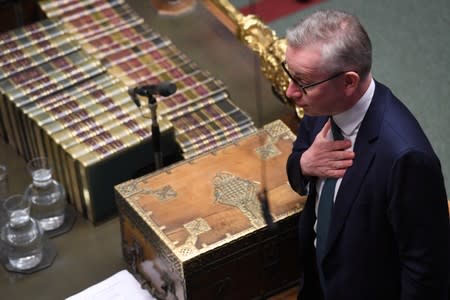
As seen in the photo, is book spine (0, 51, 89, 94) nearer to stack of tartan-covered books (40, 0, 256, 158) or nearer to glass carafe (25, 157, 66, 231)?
stack of tartan-covered books (40, 0, 256, 158)

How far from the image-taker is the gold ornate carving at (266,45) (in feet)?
11.5

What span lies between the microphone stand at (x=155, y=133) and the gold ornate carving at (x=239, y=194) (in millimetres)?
223

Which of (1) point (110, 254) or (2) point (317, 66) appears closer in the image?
(2) point (317, 66)

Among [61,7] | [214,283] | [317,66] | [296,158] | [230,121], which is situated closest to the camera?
[317,66]

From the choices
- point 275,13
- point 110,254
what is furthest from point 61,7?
point 110,254

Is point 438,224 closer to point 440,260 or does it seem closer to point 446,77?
point 440,260

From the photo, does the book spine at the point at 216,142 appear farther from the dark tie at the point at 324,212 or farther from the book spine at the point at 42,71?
the dark tie at the point at 324,212

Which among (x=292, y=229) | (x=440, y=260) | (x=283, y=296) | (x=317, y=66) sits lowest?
(x=283, y=296)

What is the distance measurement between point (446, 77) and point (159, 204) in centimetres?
124

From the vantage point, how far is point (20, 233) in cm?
315

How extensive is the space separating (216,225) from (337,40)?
81cm

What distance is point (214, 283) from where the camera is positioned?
2.93 meters

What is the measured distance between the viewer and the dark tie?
2594mm

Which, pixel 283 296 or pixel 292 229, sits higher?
pixel 292 229
